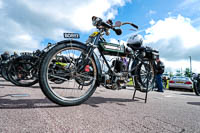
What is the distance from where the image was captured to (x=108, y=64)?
8.46 ft

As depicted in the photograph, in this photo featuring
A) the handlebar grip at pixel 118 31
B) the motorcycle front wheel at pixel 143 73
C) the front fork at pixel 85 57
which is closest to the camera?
the front fork at pixel 85 57

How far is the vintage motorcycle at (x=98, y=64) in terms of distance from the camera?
185 cm

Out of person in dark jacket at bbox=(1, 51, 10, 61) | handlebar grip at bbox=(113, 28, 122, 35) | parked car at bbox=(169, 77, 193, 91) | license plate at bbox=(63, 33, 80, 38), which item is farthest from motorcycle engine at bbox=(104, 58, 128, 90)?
parked car at bbox=(169, 77, 193, 91)

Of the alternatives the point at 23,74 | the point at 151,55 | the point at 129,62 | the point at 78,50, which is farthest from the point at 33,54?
the point at 151,55

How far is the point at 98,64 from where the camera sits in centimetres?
227

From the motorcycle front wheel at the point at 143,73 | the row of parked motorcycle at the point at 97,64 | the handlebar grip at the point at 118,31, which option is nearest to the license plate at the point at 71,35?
the row of parked motorcycle at the point at 97,64

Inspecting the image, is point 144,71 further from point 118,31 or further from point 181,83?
point 181,83

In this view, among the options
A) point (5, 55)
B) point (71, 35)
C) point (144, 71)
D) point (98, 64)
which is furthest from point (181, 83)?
point (5, 55)

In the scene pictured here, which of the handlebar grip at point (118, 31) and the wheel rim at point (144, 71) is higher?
the handlebar grip at point (118, 31)

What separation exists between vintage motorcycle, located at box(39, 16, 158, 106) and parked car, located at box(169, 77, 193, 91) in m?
8.28

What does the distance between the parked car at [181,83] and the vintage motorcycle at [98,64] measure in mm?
8280

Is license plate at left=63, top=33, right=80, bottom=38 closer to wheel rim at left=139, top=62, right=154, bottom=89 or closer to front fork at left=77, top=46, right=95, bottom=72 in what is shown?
front fork at left=77, top=46, right=95, bottom=72

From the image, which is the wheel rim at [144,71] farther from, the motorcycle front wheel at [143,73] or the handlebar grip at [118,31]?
the handlebar grip at [118,31]

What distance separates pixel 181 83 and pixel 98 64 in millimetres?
10111
